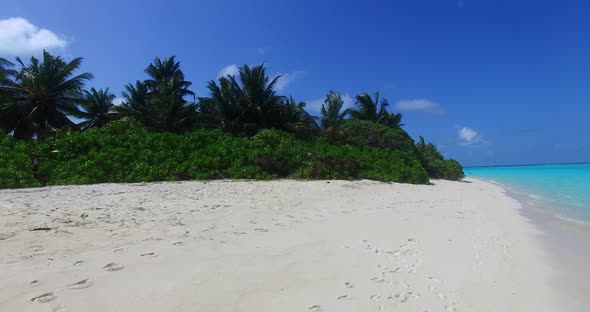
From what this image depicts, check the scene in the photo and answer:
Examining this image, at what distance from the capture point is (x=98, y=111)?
1112 inches

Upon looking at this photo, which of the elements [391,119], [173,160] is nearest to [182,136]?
[173,160]

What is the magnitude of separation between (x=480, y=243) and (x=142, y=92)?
29.6 m

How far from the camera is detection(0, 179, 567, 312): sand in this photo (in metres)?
2.63

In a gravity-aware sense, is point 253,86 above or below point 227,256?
above

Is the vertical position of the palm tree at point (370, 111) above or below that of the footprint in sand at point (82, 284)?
above

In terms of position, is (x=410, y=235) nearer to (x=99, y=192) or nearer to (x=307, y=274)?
(x=307, y=274)

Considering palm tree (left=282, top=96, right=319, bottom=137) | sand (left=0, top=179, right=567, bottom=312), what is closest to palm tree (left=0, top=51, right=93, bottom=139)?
palm tree (left=282, top=96, right=319, bottom=137)

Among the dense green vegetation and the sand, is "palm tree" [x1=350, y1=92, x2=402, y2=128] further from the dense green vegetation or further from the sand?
the sand

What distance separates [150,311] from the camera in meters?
2.38

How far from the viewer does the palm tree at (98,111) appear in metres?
25.5

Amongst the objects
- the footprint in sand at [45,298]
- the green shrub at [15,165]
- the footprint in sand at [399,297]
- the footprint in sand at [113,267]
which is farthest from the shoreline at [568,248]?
the green shrub at [15,165]

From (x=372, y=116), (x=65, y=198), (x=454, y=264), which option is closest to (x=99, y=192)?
(x=65, y=198)

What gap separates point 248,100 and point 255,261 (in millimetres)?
20994

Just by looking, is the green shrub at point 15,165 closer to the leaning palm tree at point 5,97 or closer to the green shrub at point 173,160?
the green shrub at point 173,160
